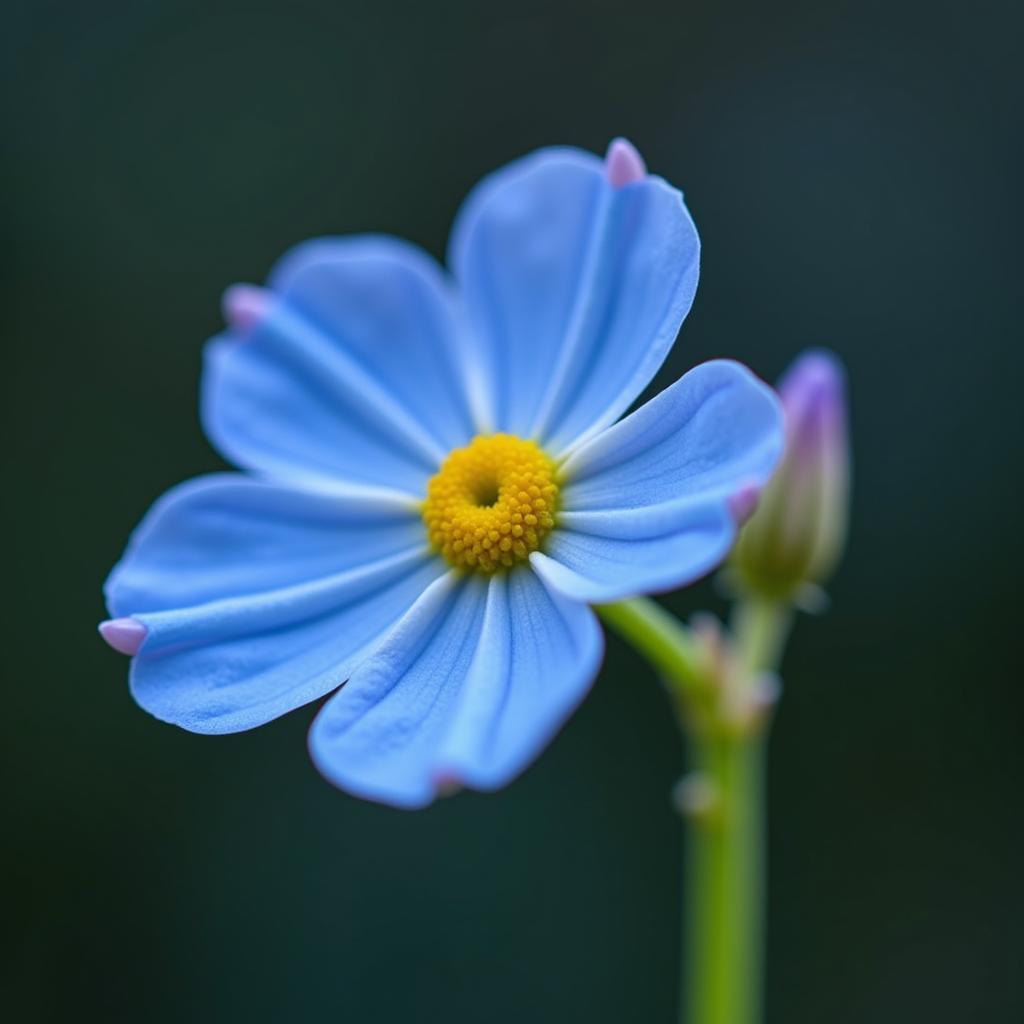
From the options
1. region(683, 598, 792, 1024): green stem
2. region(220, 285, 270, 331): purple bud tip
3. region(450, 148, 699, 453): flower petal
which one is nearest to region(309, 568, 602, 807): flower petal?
region(450, 148, 699, 453): flower petal

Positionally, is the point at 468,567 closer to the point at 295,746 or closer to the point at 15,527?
the point at 295,746

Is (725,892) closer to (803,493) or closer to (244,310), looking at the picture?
(803,493)

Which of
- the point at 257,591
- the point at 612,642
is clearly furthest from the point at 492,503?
the point at 612,642

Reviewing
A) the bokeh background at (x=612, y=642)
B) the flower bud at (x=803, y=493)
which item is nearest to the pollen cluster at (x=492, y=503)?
the flower bud at (x=803, y=493)

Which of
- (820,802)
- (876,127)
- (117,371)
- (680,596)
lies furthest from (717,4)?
(820,802)

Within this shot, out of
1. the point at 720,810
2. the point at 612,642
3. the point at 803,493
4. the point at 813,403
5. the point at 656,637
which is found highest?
the point at 612,642

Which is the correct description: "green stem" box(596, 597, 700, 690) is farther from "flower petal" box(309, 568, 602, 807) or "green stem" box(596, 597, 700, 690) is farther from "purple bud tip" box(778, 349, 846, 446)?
"purple bud tip" box(778, 349, 846, 446)

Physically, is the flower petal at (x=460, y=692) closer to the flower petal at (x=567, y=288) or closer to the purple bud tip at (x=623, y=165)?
the flower petal at (x=567, y=288)
